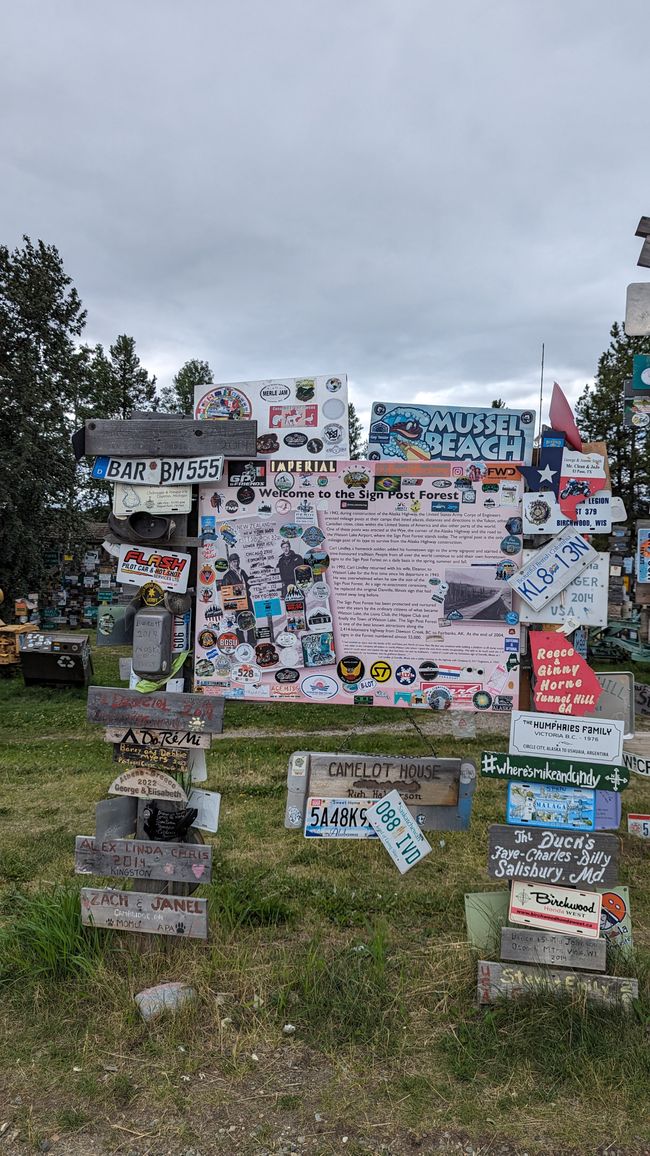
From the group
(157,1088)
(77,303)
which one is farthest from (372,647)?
(77,303)

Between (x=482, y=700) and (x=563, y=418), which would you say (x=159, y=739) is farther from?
(x=563, y=418)

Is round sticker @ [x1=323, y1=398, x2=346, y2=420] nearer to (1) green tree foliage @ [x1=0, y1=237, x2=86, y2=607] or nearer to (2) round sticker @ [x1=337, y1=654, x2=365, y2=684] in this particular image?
(2) round sticker @ [x1=337, y1=654, x2=365, y2=684]

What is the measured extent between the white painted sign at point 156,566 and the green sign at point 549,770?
174 centimetres

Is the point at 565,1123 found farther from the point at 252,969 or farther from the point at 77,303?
the point at 77,303

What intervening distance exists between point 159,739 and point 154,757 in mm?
94

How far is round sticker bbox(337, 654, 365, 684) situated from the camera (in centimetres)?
373

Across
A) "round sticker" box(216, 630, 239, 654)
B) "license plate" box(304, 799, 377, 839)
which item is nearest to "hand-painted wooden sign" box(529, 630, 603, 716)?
"license plate" box(304, 799, 377, 839)

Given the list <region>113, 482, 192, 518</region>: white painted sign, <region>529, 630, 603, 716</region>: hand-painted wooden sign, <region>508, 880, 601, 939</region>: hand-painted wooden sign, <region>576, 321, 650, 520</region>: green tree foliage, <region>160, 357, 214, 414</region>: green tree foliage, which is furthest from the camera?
<region>160, 357, 214, 414</region>: green tree foliage

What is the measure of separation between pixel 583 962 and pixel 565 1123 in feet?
2.28

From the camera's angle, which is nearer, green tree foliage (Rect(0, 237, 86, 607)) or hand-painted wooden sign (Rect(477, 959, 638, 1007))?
hand-painted wooden sign (Rect(477, 959, 638, 1007))

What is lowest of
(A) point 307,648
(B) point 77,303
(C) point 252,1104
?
(C) point 252,1104

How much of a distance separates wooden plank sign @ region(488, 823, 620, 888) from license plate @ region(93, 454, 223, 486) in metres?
2.21

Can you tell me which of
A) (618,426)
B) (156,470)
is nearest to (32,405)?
(618,426)

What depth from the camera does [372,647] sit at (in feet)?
12.2
